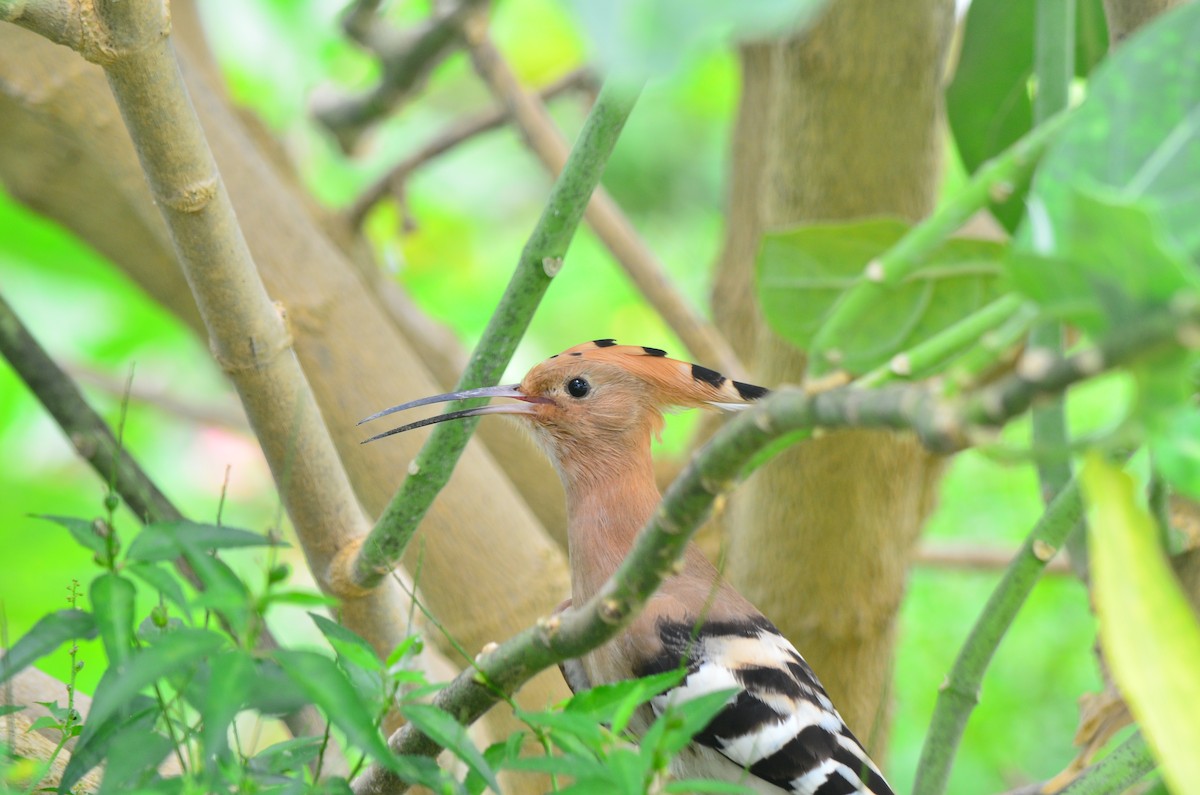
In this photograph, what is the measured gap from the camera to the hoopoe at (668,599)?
3.16 ft

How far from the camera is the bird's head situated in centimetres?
121

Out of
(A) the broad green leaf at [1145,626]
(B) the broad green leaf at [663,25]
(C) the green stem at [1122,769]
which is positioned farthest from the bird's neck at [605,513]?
(B) the broad green leaf at [663,25]

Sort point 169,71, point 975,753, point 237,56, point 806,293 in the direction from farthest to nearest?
point 237,56, point 975,753, point 806,293, point 169,71

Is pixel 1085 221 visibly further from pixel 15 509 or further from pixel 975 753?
pixel 975 753

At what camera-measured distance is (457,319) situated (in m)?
2.81

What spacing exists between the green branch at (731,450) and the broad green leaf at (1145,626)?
0.21 ft

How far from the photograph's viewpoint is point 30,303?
2.41m

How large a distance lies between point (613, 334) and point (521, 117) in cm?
118

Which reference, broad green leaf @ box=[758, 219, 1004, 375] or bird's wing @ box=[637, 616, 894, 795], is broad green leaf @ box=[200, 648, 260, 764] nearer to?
bird's wing @ box=[637, 616, 894, 795]

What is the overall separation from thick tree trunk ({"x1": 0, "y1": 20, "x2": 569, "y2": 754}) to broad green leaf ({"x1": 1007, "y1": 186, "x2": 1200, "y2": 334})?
894 mm

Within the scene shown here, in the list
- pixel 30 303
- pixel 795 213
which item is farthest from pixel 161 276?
pixel 30 303

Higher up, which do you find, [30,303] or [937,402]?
[30,303]

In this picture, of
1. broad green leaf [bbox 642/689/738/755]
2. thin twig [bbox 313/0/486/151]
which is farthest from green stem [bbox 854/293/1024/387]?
thin twig [bbox 313/0/486/151]

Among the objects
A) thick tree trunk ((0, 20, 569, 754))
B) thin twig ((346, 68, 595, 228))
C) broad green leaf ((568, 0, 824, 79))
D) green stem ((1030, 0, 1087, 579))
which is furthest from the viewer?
thin twig ((346, 68, 595, 228))
